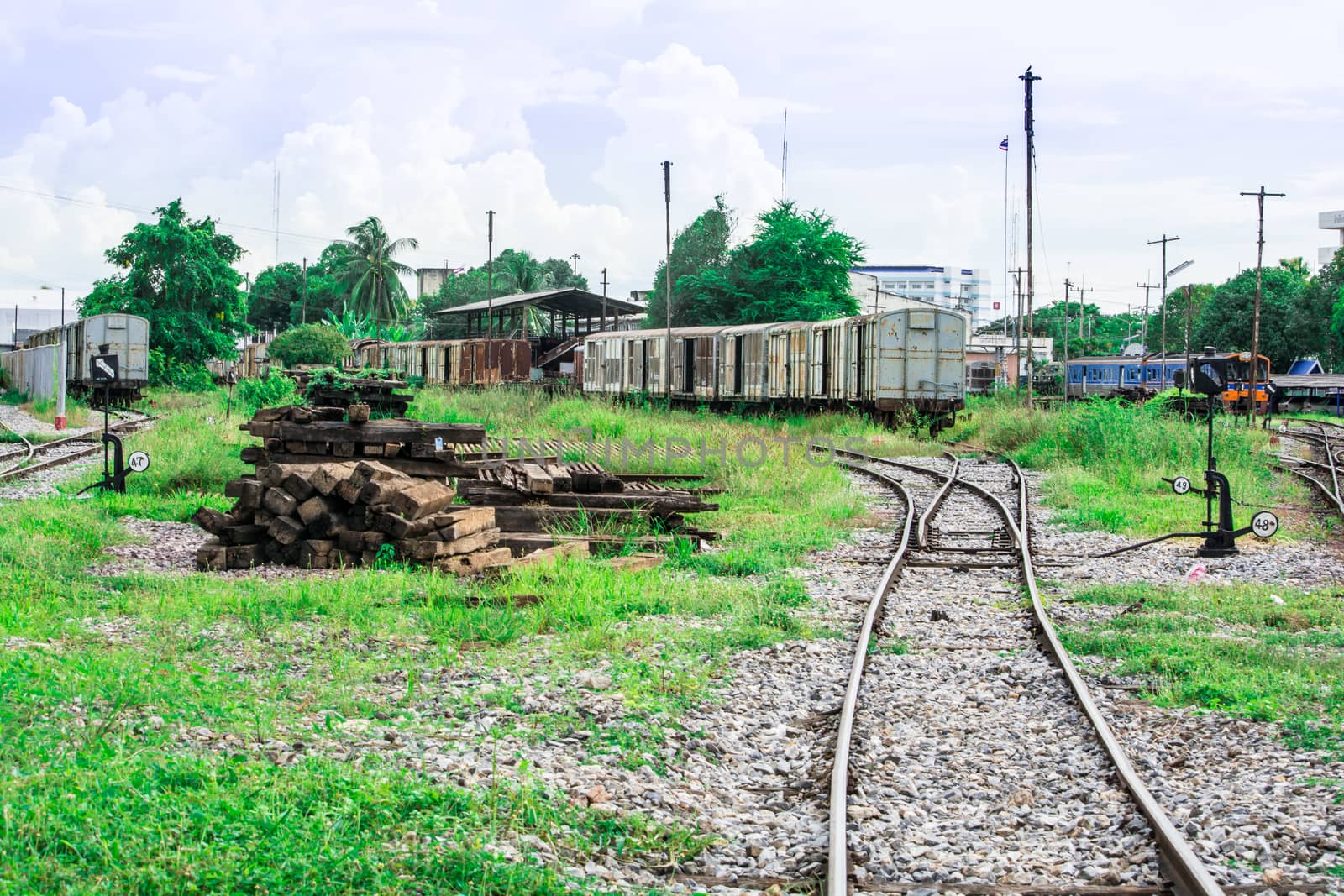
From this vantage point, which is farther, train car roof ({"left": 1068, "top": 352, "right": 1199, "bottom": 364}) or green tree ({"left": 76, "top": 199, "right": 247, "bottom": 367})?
train car roof ({"left": 1068, "top": 352, "right": 1199, "bottom": 364})

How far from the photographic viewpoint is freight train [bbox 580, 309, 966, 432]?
27141 millimetres

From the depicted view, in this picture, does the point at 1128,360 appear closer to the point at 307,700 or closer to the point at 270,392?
the point at 270,392

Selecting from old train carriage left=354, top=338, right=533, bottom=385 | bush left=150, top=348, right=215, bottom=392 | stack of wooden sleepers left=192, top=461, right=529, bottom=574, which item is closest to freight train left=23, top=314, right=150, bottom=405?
bush left=150, top=348, right=215, bottom=392

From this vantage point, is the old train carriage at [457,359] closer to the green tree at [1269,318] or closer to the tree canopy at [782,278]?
Result: the tree canopy at [782,278]

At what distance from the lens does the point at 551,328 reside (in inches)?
2200

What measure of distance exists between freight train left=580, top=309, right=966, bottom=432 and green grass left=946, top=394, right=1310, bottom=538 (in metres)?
1.81

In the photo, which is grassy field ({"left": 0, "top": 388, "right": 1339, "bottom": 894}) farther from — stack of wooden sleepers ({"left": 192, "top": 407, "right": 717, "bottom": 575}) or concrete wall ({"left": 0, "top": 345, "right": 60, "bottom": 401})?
concrete wall ({"left": 0, "top": 345, "right": 60, "bottom": 401})

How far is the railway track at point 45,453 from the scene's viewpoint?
17.7m

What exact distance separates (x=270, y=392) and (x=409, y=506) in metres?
22.2

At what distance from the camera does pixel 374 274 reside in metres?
77.8

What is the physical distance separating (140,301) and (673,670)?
140 ft

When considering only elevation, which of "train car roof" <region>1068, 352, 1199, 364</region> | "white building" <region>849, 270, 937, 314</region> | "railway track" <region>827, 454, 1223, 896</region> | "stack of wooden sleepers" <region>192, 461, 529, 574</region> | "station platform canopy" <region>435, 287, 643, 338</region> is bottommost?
"railway track" <region>827, 454, 1223, 896</region>

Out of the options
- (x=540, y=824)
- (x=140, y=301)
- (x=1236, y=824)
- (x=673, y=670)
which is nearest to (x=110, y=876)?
(x=540, y=824)

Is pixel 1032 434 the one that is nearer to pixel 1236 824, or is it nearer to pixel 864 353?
pixel 864 353
